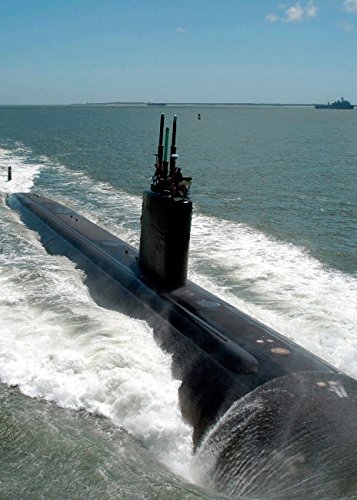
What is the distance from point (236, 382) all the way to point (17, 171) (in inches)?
1236

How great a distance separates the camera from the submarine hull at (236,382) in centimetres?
697

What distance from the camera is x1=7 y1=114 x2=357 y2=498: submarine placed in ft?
21.8

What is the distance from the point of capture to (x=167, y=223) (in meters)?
10.8

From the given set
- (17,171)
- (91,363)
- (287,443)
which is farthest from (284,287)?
(17,171)

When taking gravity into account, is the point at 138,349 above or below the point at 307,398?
below

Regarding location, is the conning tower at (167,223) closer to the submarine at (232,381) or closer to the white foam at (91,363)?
the submarine at (232,381)

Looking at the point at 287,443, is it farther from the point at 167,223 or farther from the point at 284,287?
the point at 284,287

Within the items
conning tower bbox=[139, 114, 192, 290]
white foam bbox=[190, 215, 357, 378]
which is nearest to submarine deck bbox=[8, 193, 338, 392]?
conning tower bbox=[139, 114, 192, 290]

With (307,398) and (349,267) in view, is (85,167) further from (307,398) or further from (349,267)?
(307,398)

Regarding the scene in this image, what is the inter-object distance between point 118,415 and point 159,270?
3741 mm

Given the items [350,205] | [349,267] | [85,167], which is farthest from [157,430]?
[85,167]

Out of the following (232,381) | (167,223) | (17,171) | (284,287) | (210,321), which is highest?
(167,223)

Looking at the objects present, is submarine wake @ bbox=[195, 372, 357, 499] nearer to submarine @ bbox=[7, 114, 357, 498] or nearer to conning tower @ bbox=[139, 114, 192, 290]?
submarine @ bbox=[7, 114, 357, 498]

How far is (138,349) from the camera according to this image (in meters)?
10.2
